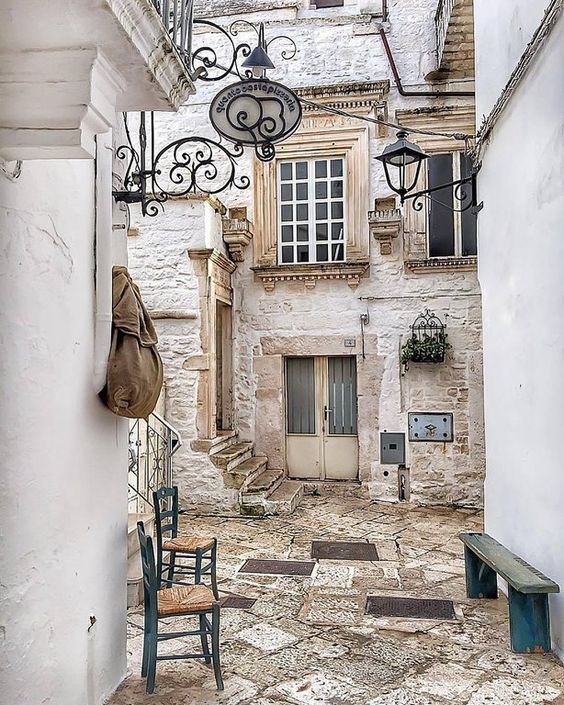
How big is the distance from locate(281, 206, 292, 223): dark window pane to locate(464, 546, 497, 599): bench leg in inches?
228

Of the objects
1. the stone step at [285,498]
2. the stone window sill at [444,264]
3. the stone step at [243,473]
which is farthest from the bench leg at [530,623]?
the stone window sill at [444,264]

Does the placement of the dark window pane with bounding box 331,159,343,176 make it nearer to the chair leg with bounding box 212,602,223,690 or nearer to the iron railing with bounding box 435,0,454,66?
the iron railing with bounding box 435,0,454,66

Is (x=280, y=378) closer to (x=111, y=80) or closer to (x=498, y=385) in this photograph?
(x=498, y=385)

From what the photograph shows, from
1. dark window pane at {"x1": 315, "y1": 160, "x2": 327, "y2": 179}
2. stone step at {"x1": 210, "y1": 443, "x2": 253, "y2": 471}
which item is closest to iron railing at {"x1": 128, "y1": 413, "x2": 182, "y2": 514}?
stone step at {"x1": 210, "y1": 443, "x2": 253, "y2": 471}

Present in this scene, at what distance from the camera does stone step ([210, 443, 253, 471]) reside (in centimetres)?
834

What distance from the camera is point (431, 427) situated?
8875 mm

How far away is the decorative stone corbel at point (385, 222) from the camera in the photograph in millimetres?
8719

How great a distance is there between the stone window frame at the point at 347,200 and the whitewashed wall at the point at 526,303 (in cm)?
327

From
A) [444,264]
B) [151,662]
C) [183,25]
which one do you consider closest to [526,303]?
[183,25]

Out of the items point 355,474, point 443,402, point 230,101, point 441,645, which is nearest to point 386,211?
point 443,402

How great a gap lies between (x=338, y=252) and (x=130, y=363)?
6.40 meters

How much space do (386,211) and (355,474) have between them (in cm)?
369

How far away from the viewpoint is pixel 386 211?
874 centimetres

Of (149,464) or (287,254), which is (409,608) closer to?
(149,464)
